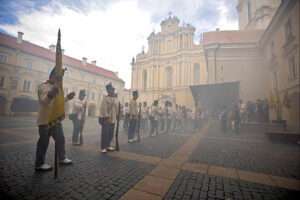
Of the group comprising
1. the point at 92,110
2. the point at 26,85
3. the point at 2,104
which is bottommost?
the point at 92,110

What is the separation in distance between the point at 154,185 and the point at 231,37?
21.9m

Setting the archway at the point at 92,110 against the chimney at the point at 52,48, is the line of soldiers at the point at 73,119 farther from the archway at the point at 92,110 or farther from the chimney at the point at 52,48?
the chimney at the point at 52,48

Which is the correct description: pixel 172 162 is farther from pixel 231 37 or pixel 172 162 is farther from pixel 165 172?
pixel 231 37

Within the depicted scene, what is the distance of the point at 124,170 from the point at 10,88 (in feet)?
85.2

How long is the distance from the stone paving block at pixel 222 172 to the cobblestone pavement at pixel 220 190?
0.55 feet

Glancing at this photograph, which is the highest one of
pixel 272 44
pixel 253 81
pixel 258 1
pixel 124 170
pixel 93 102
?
pixel 258 1

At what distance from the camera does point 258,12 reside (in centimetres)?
2325

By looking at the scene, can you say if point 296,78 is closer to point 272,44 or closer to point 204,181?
point 272,44

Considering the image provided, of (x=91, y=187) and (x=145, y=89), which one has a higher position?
(x=145, y=89)

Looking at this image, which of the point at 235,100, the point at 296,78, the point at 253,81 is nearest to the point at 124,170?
the point at 296,78

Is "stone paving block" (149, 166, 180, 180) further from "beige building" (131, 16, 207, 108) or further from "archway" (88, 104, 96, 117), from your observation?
"archway" (88, 104, 96, 117)

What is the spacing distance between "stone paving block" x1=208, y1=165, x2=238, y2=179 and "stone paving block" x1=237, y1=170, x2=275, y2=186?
0.10m

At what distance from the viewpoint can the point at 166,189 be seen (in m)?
2.14

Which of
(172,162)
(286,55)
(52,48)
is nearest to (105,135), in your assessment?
(172,162)
